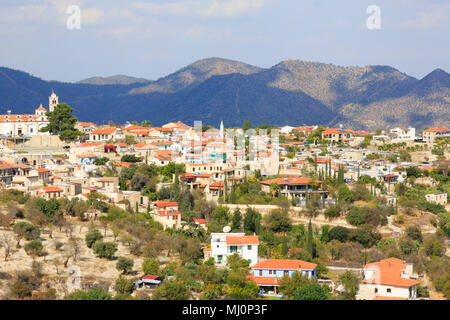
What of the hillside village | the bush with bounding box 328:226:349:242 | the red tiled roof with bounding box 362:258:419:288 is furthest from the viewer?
the bush with bounding box 328:226:349:242

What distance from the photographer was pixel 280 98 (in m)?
126

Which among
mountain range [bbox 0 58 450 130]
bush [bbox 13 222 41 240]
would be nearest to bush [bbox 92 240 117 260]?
bush [bbox 13 222 41 240]

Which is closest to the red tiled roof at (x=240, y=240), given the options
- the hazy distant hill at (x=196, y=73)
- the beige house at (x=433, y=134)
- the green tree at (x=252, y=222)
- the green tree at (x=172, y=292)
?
the green tree at (x=252, y=222)

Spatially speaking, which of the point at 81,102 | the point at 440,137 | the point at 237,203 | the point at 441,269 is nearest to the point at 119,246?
the point at 237,203

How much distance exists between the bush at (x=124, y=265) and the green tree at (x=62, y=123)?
2163cm

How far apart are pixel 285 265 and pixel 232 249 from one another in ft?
8.51

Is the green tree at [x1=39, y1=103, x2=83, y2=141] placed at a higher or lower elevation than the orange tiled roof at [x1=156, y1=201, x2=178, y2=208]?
higher

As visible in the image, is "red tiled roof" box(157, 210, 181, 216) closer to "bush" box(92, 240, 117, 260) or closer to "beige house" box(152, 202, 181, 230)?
"beige house" box(152, 202, 181, 230)

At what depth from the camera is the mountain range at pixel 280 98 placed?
100 meters

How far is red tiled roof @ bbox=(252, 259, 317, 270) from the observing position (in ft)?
63.3

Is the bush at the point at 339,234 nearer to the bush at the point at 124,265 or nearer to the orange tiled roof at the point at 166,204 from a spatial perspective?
the orange tiled roof at the point at 166,204

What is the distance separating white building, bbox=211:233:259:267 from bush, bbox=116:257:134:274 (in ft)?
10.9

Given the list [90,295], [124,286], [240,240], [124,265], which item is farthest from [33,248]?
[240,240]
